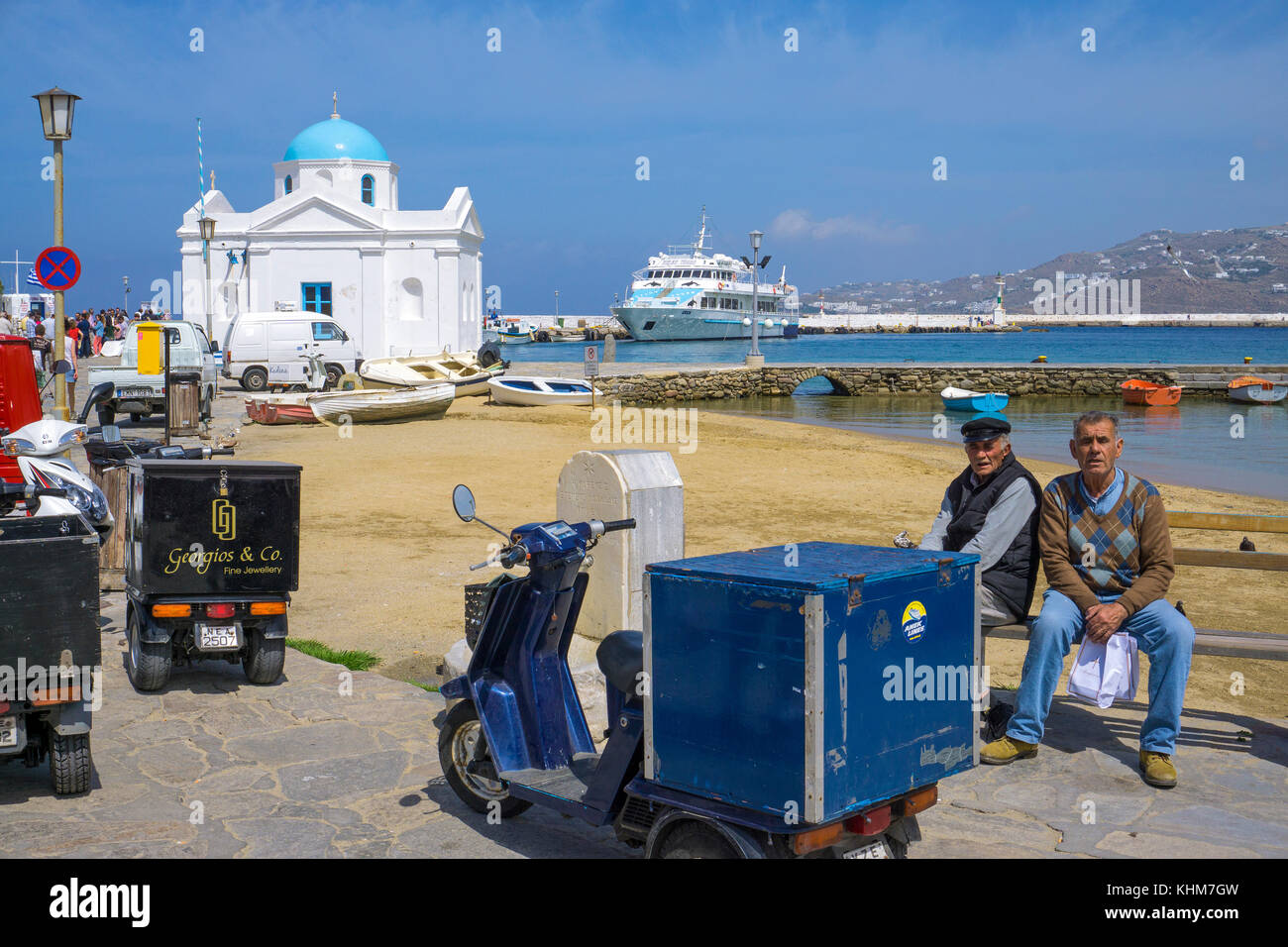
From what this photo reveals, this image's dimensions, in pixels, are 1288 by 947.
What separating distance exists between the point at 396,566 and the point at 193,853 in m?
5.83

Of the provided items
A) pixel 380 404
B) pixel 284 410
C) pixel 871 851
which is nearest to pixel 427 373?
pixel 380 404

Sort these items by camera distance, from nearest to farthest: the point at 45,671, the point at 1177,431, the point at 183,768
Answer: the point at 45,671, the point at 183,768, the point at 1177,431

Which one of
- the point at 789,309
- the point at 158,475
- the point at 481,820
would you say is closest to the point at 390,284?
the point at 158,475

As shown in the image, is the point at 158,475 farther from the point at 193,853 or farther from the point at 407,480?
the point at 407,480

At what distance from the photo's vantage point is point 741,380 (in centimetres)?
4278

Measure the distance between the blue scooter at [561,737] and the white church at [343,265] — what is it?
3337 centimetres

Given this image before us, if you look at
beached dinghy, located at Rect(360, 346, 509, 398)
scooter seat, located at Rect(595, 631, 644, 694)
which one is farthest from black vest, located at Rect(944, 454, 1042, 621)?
beached dinghy, located at Rect(360, 346, 509, 398)

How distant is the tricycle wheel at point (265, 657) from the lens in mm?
6445

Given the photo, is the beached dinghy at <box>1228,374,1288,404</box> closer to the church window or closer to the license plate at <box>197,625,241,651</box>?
the church window

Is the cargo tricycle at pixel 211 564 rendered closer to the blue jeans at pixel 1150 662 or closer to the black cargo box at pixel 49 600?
the black cargo box at pixel 49 600

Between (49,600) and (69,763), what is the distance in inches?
29.3

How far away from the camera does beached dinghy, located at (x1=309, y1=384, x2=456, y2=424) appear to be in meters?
22.2

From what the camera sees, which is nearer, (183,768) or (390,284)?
(183,768)
